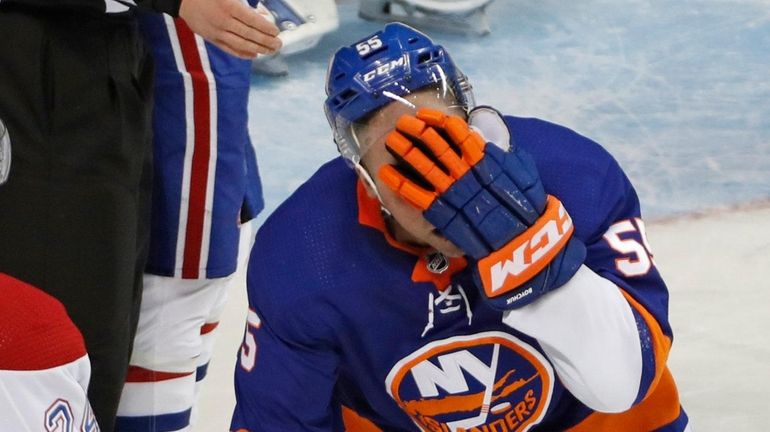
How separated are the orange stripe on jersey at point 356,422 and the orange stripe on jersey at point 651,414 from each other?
9.4 inches

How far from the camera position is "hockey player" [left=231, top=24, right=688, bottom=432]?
4.45ft

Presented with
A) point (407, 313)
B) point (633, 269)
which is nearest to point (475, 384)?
point (407, 313)

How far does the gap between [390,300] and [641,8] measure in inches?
116

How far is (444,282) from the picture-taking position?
5.02 ft

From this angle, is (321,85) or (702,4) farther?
(702,4)

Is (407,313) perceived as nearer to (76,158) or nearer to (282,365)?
(282,365)

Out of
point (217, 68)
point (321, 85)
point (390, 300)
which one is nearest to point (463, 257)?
point (390, 300)

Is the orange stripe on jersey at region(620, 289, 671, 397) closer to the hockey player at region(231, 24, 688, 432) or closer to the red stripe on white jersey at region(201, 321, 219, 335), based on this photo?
the hockey player at region(231, 24, 688, 432)

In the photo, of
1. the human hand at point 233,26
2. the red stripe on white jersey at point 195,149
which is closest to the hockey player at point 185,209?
the red stripe on white jersey at point 195,149

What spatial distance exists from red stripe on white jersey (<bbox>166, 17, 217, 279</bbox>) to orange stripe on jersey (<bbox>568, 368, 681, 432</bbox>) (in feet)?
1.90

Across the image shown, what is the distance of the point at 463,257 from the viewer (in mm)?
1520

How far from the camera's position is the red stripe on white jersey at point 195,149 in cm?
185

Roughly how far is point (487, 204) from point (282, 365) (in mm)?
380

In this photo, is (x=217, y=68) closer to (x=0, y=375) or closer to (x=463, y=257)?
(x=463, y=257)
